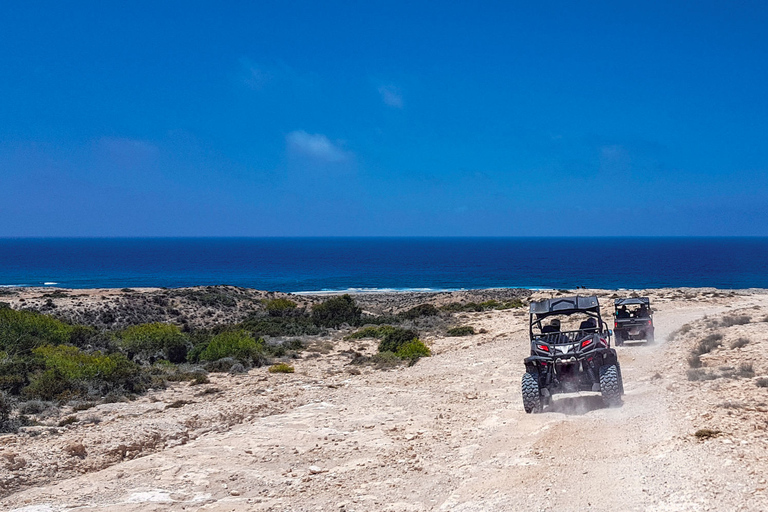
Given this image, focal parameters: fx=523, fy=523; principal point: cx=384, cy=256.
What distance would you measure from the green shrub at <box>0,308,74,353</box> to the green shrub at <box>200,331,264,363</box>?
6.25m

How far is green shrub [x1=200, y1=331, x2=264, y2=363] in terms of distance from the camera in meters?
19.9

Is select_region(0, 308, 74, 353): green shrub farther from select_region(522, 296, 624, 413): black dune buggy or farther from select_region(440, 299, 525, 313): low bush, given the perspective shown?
select_region(440, 299, 525, 313): low bush

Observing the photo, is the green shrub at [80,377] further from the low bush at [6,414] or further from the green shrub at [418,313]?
the green shrub at [418,313]

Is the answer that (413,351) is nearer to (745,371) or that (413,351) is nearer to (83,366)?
(83,366)

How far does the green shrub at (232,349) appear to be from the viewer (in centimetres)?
1989

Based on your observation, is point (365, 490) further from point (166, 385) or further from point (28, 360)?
point (28, 360)

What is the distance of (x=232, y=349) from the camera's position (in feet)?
66.6

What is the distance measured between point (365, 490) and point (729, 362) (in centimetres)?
1077

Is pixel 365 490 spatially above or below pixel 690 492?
below

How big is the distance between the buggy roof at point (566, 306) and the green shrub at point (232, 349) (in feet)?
38.9

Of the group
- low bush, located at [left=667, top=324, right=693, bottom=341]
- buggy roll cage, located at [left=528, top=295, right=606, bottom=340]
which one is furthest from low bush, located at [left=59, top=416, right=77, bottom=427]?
low bush, located at [left=667, top=324, right=693, bottom=341]

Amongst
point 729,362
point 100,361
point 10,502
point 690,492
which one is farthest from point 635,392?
point 100,361

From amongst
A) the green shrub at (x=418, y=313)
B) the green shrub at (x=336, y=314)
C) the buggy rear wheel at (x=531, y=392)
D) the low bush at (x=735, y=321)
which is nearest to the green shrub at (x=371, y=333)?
the green shrub at (x=336, y=314)

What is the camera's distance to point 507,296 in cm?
5100
